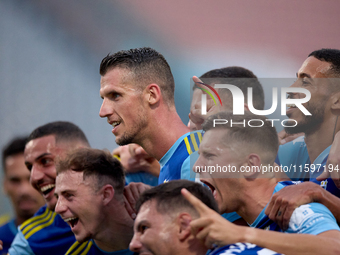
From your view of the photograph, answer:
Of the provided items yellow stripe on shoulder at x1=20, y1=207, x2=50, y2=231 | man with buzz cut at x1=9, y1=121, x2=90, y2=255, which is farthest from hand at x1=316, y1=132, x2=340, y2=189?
yellow stripe on shoulder at x1=20, y1=207, x2=50, y2=231

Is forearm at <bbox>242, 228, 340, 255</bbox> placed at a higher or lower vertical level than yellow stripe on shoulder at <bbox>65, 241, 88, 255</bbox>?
higher

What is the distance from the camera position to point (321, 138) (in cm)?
242

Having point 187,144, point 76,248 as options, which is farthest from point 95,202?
point 187,144

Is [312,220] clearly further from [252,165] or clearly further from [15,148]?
[15,148]

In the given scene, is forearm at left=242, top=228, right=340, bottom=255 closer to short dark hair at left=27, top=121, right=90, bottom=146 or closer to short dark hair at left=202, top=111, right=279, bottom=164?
short dark hair at left=202, top=111, right=279, bottom=164

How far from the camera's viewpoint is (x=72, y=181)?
2629 millimetres

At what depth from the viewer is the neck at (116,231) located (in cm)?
255

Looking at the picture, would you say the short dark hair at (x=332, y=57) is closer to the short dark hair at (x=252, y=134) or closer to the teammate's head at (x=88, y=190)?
the short dark hair at (x=252, y=134)

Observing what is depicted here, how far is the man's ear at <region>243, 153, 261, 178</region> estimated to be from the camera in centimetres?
192

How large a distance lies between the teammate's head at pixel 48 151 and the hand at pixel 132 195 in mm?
822

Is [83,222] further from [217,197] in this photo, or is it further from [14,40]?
[14,40]

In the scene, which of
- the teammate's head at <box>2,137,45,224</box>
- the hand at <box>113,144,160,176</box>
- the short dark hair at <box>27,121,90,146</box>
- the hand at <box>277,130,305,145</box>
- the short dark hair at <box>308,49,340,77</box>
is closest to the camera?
the short dark hair at <box>308,49,340,77</box>

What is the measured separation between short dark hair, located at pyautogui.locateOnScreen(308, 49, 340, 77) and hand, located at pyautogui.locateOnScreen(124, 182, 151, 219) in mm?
1321

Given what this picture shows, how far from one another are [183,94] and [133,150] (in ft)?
5.69
